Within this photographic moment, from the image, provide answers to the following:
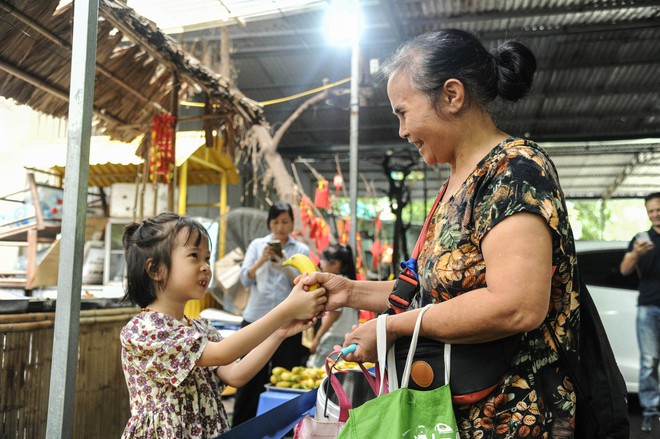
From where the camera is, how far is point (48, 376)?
Answer: 3.03 meters

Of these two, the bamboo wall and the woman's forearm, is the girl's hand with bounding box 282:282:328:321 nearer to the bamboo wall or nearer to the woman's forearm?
the woman's forearm

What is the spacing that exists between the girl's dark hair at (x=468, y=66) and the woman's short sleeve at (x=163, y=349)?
1.19 m

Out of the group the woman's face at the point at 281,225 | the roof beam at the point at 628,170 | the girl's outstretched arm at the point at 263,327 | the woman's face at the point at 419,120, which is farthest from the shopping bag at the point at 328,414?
the roof beam at the point at 628,170

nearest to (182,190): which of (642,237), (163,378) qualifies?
(642,237)

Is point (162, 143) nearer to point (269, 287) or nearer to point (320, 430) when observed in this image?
point (269, 287)

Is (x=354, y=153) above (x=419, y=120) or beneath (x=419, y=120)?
above

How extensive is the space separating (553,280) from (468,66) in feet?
2.06

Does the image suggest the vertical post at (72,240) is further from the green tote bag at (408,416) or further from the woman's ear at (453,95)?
the woman's ear at (453,95)

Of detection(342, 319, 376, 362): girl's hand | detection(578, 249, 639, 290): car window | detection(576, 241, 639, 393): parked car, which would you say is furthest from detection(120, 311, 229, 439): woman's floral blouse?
detection(578, 249, 639, 290): car window

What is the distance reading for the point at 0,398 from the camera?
2727 millimetres

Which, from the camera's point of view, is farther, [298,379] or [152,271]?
[298,379]

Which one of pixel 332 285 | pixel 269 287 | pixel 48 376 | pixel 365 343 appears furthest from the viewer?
pixel 269 287

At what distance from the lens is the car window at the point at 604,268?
6.29 metres

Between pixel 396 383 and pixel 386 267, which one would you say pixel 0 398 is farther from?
pixel 386 267
